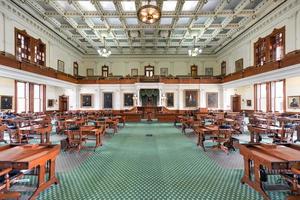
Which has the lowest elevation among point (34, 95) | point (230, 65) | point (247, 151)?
point (247, 151)

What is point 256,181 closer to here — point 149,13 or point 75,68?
point 149,13

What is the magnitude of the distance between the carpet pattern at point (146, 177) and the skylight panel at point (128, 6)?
10.0 meters

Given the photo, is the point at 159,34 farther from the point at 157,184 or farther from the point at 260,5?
the point at 157,184

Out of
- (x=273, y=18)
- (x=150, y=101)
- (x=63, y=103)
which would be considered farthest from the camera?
(x=150, y=101)

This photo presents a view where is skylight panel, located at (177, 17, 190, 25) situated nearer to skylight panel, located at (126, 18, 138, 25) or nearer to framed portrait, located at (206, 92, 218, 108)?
skylight panel, located at (126, 18, 138, 25)

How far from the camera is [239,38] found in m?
19.8

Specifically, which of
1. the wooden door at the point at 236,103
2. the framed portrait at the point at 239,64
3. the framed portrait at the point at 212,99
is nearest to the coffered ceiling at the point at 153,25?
the framed portrait at the point at 239,64

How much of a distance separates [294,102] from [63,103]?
63.6 ft

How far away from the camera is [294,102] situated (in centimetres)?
1385

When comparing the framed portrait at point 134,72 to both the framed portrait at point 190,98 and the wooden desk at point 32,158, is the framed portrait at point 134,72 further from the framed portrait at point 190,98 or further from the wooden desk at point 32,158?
the wooden desk at point 32,158

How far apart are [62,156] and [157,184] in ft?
11.8

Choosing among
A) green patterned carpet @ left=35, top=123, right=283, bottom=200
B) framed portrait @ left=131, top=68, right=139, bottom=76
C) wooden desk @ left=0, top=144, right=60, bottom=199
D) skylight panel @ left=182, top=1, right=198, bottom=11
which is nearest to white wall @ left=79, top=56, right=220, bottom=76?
framed portrait @ left=131, top=68, right=139, bottom=76

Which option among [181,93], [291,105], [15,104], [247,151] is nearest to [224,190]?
[247,151]

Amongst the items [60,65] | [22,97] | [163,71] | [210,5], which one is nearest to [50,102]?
[22,97]
